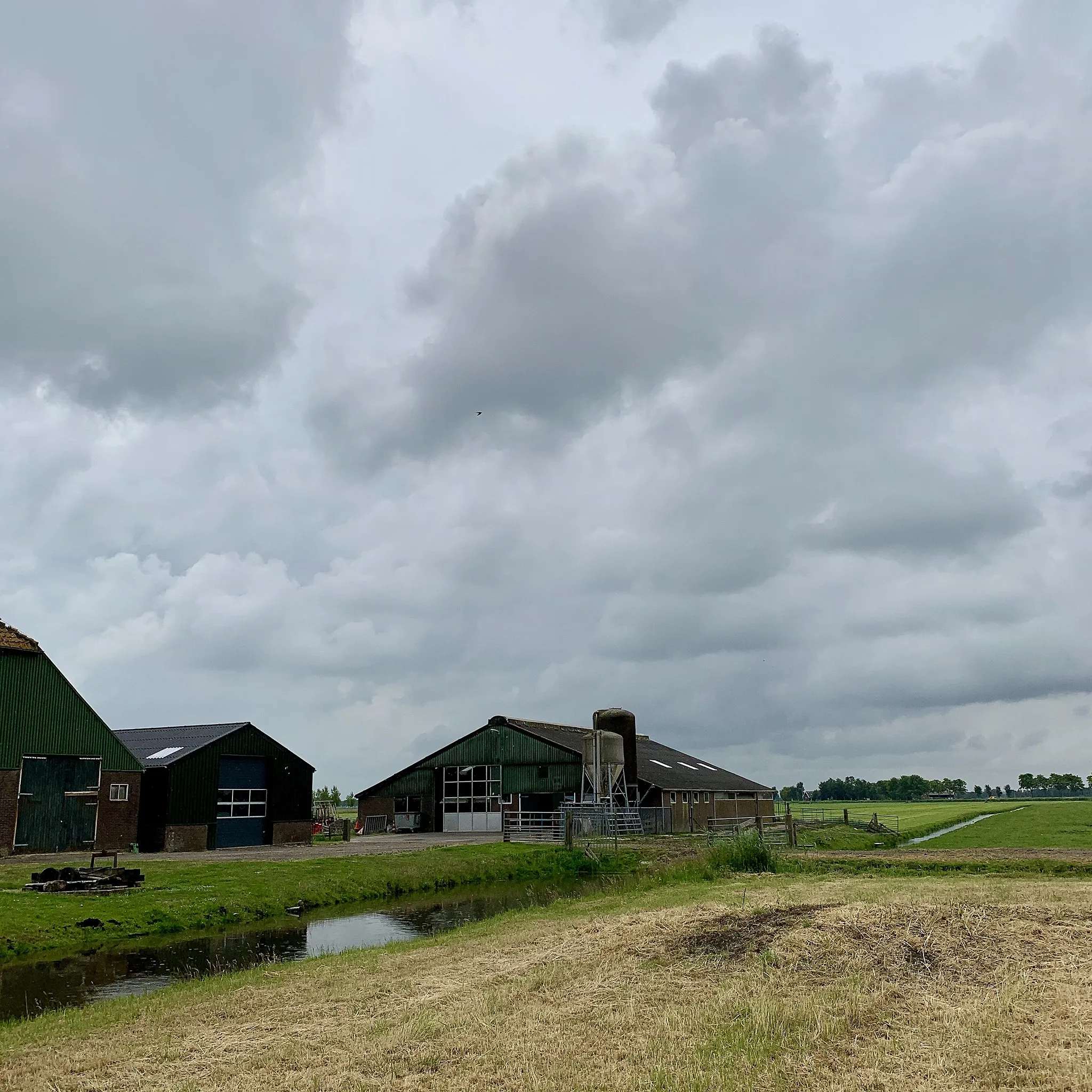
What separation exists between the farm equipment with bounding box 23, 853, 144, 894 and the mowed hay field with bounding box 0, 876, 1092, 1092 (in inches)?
520

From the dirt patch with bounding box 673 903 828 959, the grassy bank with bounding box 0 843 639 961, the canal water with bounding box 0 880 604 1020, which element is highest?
the dirt patch with bounding box 673 903 828 959

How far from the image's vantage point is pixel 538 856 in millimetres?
43469

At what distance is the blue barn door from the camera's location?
50125 millimetres

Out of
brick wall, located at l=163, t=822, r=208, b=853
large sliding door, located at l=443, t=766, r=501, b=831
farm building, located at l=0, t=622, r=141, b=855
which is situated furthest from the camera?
large sliding door, located at l=443, t=766, r=501, b=831

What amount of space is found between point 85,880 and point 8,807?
548 inches

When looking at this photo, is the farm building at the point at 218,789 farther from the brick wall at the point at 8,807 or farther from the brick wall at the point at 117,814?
the brick wall at the point at 8,807

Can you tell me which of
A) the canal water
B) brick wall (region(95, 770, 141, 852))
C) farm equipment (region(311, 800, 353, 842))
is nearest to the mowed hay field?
the canal water

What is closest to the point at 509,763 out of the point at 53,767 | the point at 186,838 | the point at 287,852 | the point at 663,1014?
the point at 287,852

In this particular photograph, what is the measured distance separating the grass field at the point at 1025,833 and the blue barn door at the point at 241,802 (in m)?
35.1

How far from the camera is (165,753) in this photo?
49469mm

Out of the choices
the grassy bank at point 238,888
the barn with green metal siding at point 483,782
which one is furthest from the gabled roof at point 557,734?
the grassy bank at point 238,888

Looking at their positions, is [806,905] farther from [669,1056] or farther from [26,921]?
[26,921]

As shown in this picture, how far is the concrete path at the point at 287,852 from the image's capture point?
3853 centimetres

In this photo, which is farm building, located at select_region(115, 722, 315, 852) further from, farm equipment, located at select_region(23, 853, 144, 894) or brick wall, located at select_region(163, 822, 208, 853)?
farm equipment, located at select_region(23, 853, 144, 894)
